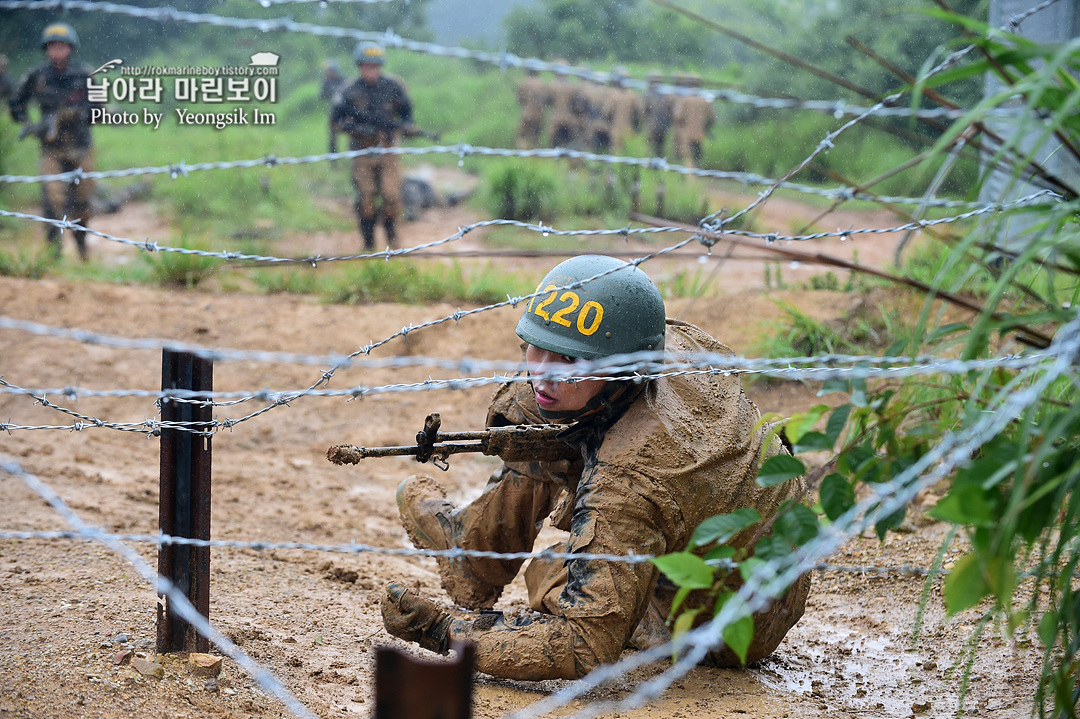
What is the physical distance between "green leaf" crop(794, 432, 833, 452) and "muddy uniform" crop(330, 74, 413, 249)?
9163 mm

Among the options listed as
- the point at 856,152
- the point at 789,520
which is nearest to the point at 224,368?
the point at 789,520

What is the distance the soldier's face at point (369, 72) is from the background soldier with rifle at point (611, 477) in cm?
798

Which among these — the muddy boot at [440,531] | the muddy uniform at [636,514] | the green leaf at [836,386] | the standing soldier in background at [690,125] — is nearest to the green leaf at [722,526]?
the green leaf at [836,386]

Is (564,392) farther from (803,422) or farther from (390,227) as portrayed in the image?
(390,227)

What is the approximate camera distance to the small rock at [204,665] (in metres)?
2.84

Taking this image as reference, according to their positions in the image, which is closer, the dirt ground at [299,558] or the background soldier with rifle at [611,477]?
the background soldier with rifle at [611,477]

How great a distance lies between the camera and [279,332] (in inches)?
305

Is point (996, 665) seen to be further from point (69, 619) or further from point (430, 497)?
point (69, 619)

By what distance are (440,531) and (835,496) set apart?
2226mm

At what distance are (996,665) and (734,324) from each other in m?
4.34

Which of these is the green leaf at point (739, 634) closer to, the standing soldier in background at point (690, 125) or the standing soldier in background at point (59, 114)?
the standing soldier in background at point (59, 114)

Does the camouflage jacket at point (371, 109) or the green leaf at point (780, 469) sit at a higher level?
the camouflage jacket at point (371, 109)

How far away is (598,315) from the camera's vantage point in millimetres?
3127

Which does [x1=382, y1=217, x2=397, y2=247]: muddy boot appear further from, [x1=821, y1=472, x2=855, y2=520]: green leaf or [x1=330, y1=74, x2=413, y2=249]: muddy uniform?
[x1=821, y1=472, x2=855, y2=520]: green leaf
